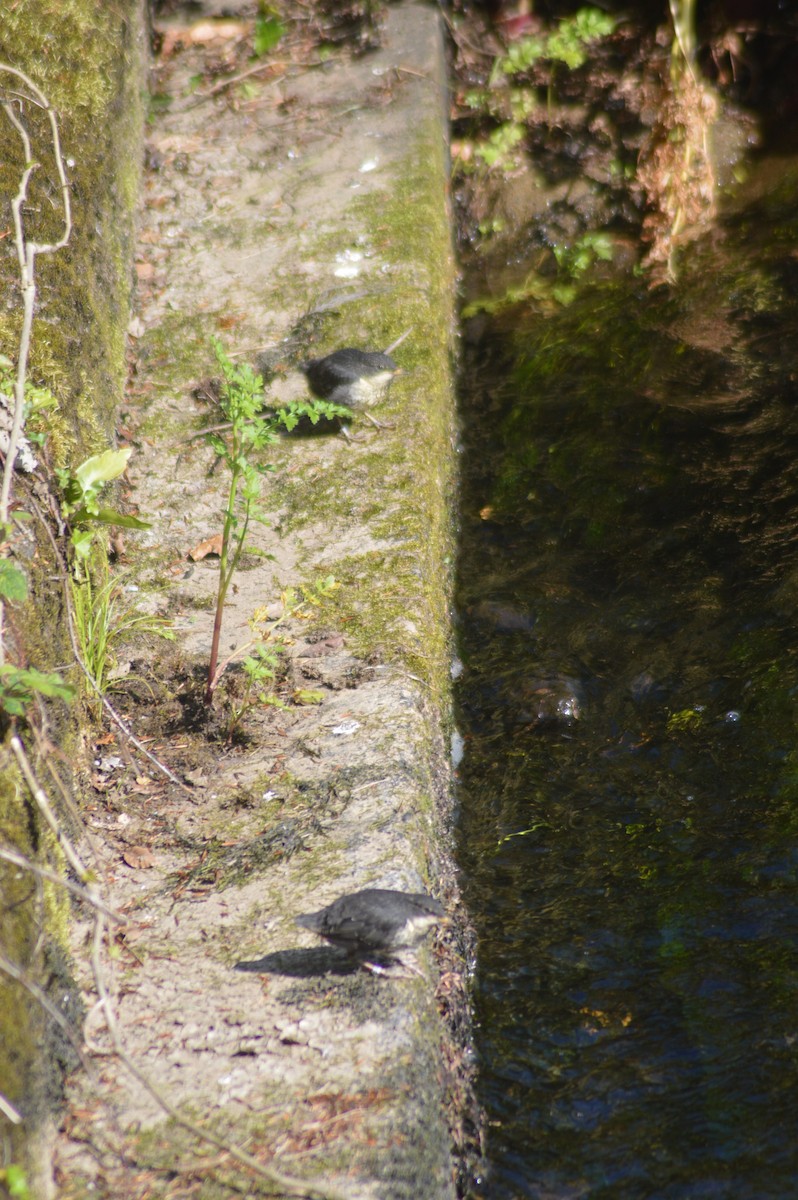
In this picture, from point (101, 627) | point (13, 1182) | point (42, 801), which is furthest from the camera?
point (101, 627)

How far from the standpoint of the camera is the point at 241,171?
615cm

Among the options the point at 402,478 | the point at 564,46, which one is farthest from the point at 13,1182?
the point at 564,46

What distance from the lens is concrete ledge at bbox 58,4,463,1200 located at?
2.24 metres

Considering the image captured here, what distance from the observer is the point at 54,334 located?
12.1 ft

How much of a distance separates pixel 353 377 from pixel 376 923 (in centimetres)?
272

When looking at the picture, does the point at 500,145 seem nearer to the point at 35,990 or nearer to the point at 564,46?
the point at 564,46

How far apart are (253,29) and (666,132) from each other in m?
2.88

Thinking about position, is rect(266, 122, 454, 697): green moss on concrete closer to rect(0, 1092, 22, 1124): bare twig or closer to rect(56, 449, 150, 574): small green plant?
rect(56, 449, 150, 574): small green plant

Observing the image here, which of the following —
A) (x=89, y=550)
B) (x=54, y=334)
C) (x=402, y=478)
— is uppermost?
(x=54, y=334)

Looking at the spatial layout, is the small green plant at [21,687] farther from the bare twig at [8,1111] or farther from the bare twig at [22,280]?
the bare twig at [8,1111]

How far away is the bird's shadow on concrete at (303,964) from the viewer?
252cm

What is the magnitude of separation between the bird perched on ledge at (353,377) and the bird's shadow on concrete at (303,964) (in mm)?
2564

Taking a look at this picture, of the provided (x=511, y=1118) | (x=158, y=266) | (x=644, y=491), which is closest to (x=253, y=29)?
(x=158, y=266)

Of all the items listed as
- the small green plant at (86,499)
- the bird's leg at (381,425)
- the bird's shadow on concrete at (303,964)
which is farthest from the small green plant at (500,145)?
the bird's shadow on concrete at (303,964)
